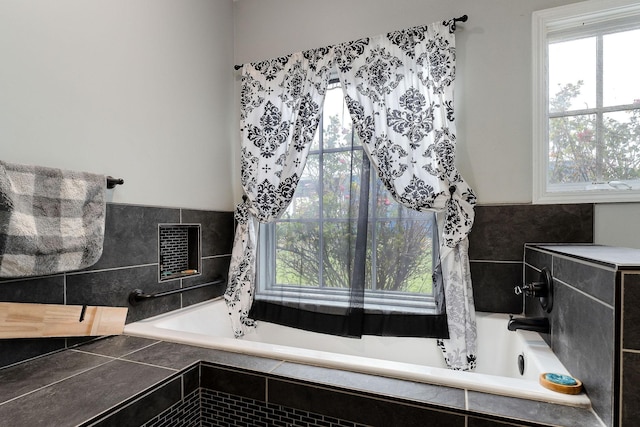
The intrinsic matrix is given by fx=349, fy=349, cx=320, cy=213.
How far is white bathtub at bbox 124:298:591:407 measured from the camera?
40.5 inches

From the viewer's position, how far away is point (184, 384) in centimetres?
116

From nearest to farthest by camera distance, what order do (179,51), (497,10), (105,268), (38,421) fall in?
(38,421) < (105,268) < (497,10) < (179,51)

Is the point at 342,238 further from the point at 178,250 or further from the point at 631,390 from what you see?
the point at 631,390

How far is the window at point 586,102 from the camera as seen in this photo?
1.69m

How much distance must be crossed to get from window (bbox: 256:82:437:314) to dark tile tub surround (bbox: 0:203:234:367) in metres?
0.34

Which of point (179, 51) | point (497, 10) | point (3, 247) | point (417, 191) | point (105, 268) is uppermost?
point (497, 10)

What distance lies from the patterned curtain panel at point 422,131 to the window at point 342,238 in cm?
11

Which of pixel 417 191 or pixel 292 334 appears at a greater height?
pixel 417 191

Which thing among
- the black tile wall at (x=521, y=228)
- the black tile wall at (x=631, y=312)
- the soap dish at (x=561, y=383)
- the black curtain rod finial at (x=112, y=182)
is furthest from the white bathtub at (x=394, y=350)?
the black curtain rod finial at (x=112, y=182)

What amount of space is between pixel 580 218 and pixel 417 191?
2.55 ft

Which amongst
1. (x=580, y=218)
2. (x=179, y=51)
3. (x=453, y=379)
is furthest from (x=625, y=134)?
(x=179, y=51)

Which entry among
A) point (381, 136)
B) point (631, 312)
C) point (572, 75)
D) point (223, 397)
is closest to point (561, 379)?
point (631, 312)

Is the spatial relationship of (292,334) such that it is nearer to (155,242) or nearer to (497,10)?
(155,242)

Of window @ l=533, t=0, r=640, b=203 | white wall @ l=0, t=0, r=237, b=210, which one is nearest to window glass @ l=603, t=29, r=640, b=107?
window @ l=533, t=0, r=640, b=203
